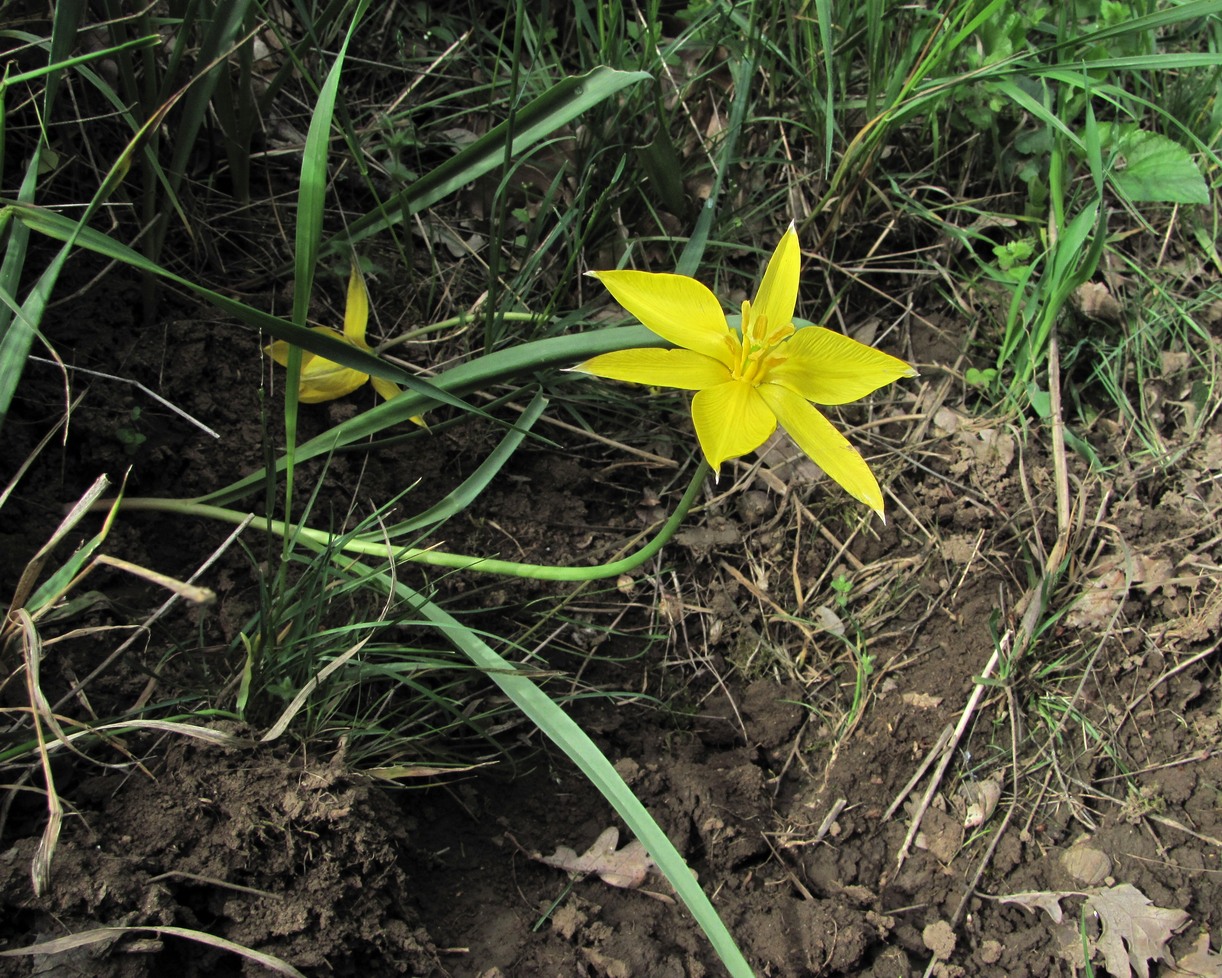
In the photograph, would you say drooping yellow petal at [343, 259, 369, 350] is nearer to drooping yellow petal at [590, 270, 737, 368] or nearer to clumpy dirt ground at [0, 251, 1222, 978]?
clumpy dirt ground at [0, 251, 1222, 978]

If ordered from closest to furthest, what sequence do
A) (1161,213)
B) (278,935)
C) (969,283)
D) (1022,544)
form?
1. (278,935)
2. (1022,544)
3. (969,283)
4. (1161,213)

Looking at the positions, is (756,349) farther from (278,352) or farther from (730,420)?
(278,352)

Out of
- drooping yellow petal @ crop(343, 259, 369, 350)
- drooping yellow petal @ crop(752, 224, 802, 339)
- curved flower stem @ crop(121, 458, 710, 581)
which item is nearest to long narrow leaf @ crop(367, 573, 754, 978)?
curved flower stem @ crop(121, 458, 710, 581)

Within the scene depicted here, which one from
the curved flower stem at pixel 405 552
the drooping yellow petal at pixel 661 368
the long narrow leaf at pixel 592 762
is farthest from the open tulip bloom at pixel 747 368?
the long narrow leaf at pixel 592 762

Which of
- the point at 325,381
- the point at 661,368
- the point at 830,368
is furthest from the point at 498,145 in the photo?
the point at 830,368

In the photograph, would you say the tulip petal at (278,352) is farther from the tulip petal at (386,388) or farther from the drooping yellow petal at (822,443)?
the drooping yellow petal at (822,443)

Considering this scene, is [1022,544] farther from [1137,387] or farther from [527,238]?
[527,238]

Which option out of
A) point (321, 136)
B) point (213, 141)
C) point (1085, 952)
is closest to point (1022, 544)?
point (1085, 952)
